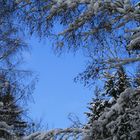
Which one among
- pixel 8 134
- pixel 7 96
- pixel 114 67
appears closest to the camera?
pixel 114 67

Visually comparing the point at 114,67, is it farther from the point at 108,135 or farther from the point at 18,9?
the point at 18,9

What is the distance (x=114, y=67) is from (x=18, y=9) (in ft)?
6.69

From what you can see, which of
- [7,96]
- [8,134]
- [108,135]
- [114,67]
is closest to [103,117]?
[108,135]

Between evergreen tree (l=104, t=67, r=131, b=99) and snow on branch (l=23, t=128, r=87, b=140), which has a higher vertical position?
evergreen tree (l=104, t=67, r=131, b=99)

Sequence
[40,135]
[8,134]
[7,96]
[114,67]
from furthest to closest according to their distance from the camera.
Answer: [7,96] < [8,134] < [40,135] < [114,67]

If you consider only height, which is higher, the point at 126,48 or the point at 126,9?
the point at 126,9

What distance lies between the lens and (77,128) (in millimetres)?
8016

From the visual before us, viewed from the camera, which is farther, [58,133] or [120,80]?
[120,80]

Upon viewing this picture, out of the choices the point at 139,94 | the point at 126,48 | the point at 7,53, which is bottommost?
the point at 139,94

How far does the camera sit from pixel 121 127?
7.32 metres

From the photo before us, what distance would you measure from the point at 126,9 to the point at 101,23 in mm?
452

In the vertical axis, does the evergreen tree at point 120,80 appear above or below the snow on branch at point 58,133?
above

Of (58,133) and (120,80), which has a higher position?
(120,80)

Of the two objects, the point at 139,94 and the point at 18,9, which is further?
the point at 18,9
